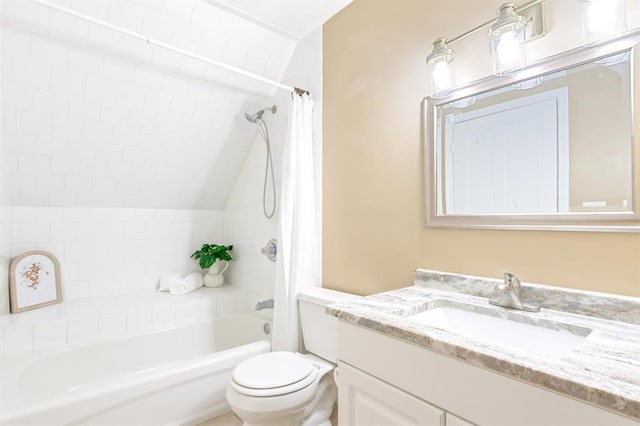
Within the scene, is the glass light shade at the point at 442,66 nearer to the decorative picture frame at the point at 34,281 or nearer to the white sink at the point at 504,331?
the white sink at the point at 504,331

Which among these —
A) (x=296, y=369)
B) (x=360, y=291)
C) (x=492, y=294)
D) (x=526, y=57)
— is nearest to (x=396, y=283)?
(x=360, y=291)

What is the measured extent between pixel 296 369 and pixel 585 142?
1473 mm

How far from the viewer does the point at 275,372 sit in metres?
1.54

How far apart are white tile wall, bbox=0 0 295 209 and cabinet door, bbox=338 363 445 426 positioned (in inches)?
82.4

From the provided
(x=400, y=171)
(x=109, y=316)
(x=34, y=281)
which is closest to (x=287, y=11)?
(x=400, y=171)

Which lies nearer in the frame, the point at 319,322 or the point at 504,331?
the point at 504,331

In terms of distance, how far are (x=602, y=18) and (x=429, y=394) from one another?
1.23 metres

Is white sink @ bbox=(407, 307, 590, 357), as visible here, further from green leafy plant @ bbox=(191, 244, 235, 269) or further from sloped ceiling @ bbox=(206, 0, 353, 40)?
green leafy plant @ bbox=(191, 244, 235, 269)

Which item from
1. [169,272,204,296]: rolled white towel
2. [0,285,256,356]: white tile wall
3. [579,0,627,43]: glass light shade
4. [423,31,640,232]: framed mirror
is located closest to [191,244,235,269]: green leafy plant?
[169,272,204,296]: rolled white towel

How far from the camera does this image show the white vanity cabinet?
65 centimetres

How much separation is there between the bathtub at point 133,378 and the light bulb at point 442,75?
5.76 ft

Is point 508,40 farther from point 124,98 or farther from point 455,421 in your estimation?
point 124,98

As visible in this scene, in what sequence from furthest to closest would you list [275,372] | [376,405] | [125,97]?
[125,97]
[275,372]
[376,405]

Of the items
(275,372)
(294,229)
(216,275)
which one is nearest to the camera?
(275,372)
